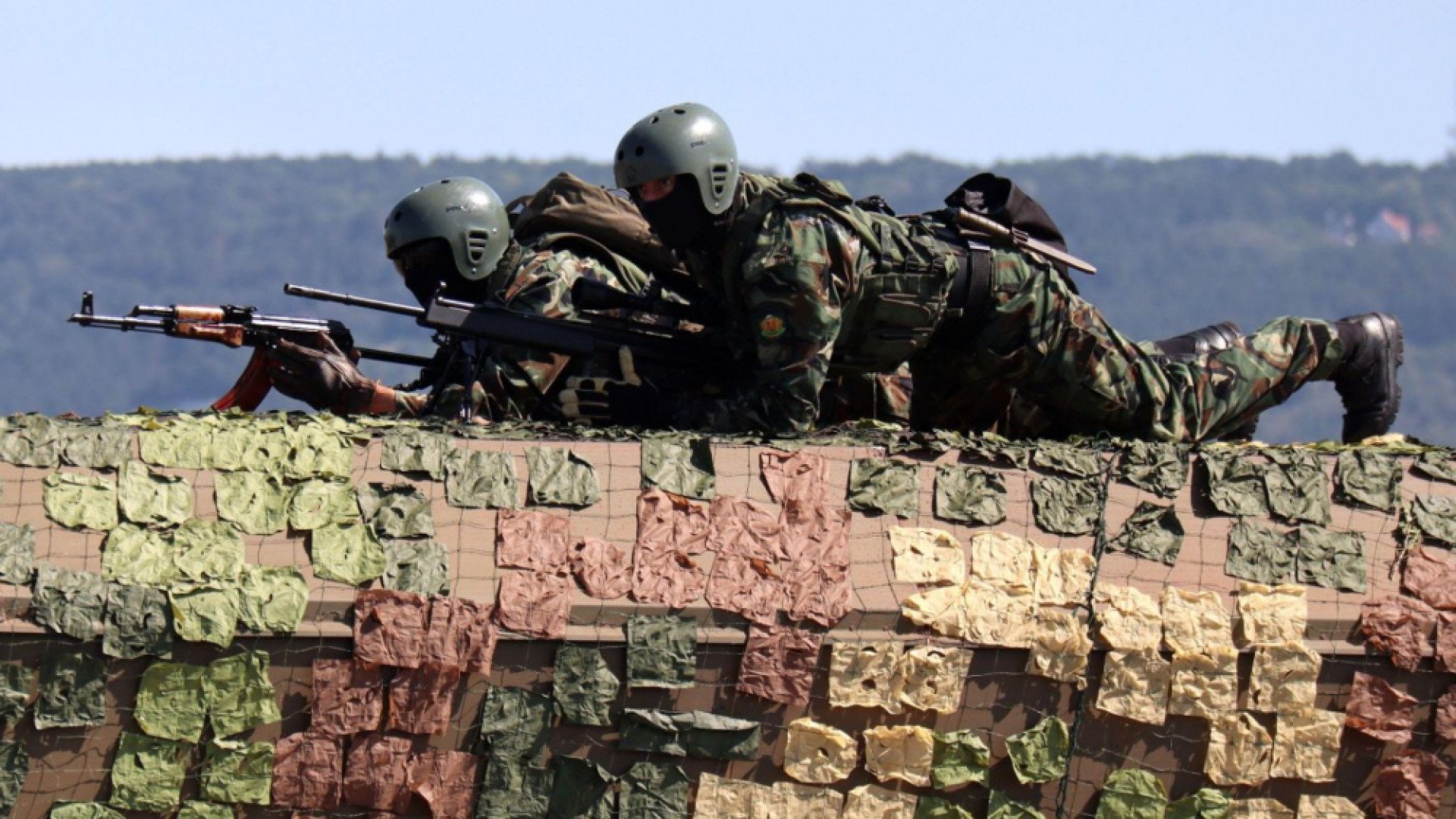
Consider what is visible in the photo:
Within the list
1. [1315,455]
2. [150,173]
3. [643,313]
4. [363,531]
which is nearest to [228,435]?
[363,531]

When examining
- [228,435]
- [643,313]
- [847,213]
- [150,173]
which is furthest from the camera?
[150,173]

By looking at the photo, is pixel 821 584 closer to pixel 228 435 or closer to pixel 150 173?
pixel 228 435

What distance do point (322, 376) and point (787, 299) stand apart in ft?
Answer: 7.72

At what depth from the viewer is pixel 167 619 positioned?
696 centimetres

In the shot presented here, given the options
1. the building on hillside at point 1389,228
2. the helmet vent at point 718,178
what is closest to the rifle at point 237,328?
the helmet vent at point 718,178

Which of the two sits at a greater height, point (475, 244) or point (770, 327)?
point (475, 244)

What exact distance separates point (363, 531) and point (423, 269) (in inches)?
133

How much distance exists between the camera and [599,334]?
31.1 feet

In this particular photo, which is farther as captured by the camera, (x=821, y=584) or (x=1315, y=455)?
(x=1315, y=455)

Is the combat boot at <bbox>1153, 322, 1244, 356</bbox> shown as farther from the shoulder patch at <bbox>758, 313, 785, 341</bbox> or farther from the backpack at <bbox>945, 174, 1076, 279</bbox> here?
the shoulder patch at <bbox>758, 313, 785, 341</bbox>

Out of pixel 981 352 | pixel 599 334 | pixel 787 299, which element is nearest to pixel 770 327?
pixel 787 299

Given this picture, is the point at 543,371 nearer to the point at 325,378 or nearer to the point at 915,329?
the point at 325,378

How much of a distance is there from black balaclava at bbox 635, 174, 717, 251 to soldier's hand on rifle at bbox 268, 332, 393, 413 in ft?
5.31

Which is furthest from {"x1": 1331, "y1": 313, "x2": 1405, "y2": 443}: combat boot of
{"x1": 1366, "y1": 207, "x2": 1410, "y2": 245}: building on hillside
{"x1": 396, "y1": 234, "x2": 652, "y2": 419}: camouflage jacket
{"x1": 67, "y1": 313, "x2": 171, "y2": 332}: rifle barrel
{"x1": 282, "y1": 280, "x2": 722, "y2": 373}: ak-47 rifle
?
{"x1": 1366, "y1": 207, "x2": 1410, "y2": 245}: building on hillside
